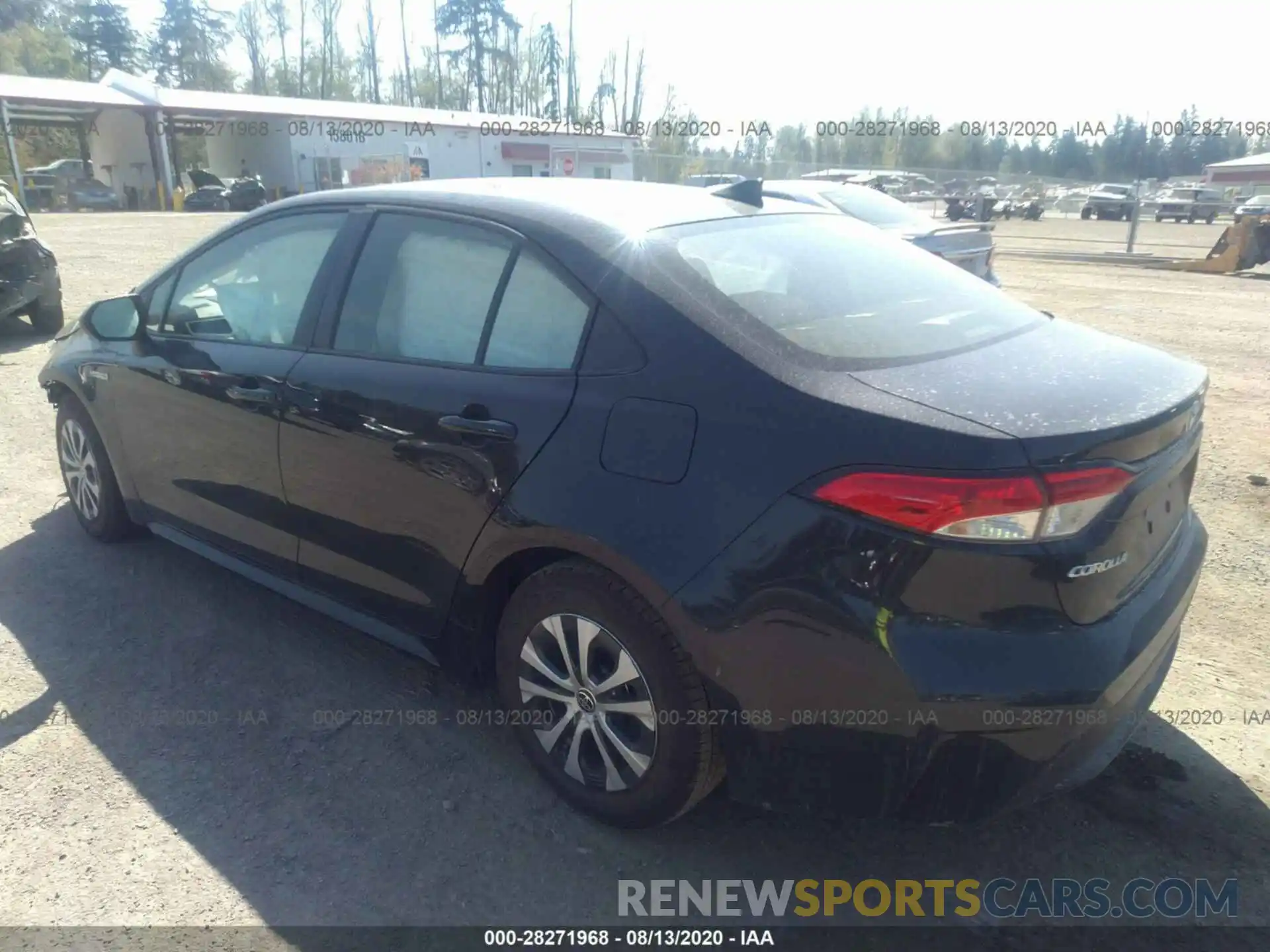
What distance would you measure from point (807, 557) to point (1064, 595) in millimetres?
562

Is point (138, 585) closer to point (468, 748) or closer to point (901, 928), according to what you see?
point (468, 748)

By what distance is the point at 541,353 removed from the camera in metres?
2.61

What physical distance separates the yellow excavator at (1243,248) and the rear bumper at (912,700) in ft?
60.3

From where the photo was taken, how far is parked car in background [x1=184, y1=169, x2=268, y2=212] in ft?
121

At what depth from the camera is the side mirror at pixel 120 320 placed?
3967 mm

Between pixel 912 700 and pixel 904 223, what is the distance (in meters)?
8.63

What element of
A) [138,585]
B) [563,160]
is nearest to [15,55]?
[563,160]

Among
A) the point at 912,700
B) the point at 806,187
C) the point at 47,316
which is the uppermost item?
the point at 806,187

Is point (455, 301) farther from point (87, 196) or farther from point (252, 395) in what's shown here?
point (87, 196)

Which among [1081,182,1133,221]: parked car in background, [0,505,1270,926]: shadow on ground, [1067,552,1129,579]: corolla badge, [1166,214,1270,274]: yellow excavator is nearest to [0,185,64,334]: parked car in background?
A: [0,505,1270,926]: shadow on ground

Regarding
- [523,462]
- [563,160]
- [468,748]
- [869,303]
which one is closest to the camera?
[523,462]

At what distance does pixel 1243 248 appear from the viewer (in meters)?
17.1

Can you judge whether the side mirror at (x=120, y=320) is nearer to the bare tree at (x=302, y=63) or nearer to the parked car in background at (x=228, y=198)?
the parked car in background at (x=228, y=198)

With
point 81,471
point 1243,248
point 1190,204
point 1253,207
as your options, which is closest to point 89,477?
point 81,471
